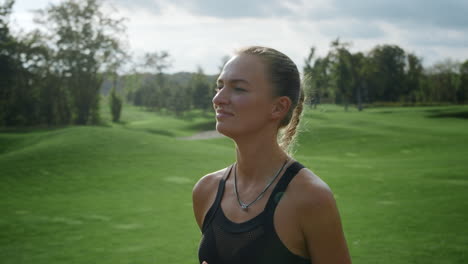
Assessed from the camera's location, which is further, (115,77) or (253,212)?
(115,77)

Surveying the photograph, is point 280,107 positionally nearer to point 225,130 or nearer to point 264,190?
point 225,130

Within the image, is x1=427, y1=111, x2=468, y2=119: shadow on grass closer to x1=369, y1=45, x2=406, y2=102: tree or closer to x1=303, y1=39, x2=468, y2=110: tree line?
x1=303, y1=39, x2=468, y2=110: tree line

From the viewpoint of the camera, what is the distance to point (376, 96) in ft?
282

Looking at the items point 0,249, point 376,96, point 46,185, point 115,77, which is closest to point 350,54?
point 376,96

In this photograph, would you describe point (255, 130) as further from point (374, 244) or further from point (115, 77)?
point (115, 77)

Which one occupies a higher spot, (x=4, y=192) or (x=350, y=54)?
(x=350, y=54)

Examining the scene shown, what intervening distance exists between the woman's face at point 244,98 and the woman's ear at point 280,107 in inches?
1.7

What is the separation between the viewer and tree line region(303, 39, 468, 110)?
6819 cm

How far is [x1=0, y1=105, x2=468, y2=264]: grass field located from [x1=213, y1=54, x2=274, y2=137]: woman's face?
95 cm

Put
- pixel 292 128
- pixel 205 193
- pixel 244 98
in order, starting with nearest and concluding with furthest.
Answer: pixel 244 98 → pixel 205 193 → pixel 292 128

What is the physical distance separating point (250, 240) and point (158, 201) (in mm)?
10170

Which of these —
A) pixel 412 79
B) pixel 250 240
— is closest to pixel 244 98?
pixel 250 240

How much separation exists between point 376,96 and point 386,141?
62204 mm

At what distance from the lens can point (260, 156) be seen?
7.73 ft
